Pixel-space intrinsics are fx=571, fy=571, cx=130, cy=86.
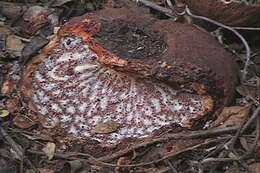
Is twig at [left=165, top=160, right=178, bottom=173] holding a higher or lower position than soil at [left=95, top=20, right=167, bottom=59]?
lower

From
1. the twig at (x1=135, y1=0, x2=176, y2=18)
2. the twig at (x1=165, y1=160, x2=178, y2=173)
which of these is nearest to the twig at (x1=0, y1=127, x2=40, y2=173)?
the twig at (x1=165, y1=160, x2=178, y2=173)

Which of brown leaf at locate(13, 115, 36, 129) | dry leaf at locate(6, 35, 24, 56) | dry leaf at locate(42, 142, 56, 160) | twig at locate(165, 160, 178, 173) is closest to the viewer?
twig at locate(165, 160, 178, 173)

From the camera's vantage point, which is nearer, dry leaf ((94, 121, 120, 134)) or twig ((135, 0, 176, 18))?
dry leaf ((94, 121, 120, 134))

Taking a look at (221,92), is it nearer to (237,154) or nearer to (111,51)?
(237,154)

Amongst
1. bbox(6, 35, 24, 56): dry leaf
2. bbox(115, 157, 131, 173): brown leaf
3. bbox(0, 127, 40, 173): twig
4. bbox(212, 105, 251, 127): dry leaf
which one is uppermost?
bbox(212, 105, 251, 127): dry leaf

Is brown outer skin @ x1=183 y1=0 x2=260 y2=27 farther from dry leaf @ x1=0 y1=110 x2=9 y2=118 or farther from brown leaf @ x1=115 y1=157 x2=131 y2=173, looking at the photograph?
dry leaf @ x1=0 y1=110 x2=9 y2=118

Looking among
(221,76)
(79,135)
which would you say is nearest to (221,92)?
(221,76)

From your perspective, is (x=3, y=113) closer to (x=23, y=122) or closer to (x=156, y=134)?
(x=23, y=122)

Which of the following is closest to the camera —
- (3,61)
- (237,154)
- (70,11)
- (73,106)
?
(237,154)

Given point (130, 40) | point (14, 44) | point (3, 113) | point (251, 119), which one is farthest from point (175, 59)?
point (14, 44)
